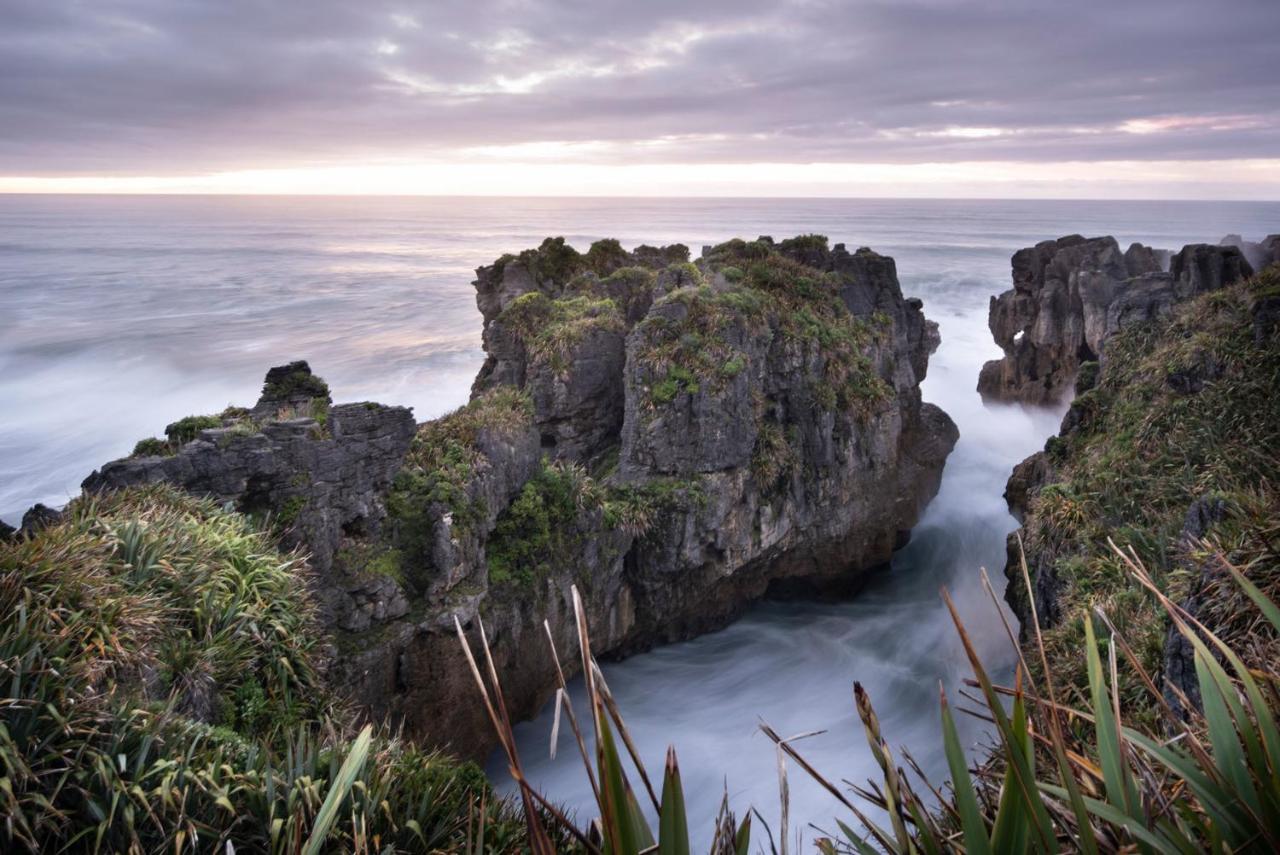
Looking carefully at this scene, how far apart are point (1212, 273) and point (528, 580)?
21755 millimetres

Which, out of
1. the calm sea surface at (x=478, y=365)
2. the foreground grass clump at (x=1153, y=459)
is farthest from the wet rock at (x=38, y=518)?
the foreground grass clump at (x=1153, y=459)

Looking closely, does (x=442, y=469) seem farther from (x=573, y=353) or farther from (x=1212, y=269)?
(x=1212, y=269)

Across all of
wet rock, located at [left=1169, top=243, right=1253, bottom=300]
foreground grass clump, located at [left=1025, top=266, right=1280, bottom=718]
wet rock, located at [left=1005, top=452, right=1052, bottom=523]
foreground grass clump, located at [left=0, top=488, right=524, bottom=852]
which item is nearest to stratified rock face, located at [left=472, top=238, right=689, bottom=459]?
foreground grass clump, located at [left=0, top=488, right=524, bottom=852]

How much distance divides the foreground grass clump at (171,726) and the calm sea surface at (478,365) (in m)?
4.77

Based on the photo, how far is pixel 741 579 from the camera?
19.0 metres

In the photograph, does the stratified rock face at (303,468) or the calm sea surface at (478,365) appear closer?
the stratified rock face at (303,468)

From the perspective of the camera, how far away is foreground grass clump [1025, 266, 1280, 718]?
9.77 metres

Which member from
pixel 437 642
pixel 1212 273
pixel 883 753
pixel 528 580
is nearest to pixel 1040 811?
pixel 883 753

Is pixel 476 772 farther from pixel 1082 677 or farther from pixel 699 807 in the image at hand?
pixel 699 807

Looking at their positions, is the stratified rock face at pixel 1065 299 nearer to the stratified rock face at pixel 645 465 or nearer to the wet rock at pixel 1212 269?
the wet rock at pixel 1212 269

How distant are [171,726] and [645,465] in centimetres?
1190

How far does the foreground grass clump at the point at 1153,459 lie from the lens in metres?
9.77

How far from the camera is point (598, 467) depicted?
1880 centimetres

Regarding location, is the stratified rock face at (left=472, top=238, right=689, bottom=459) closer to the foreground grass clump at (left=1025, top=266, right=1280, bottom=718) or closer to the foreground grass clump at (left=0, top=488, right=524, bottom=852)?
the foreground grass clump at (left=0, top=488, right=524, bottom=852)
